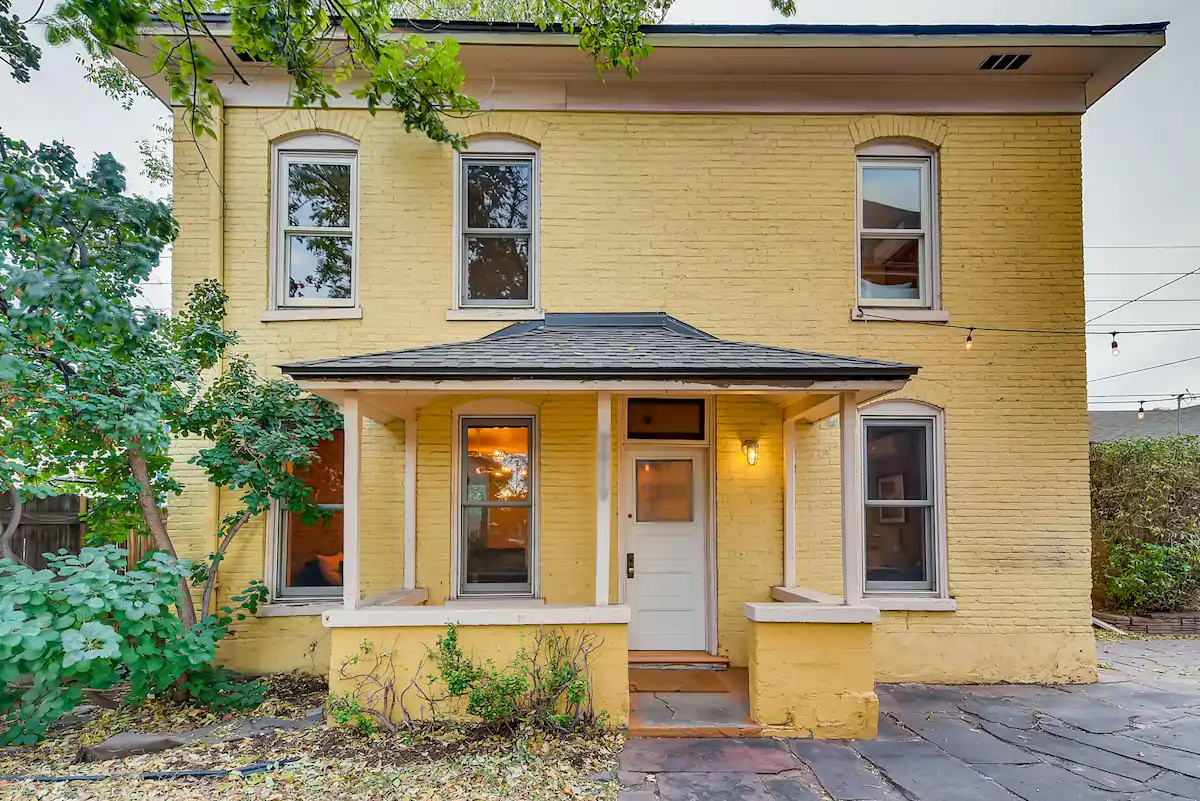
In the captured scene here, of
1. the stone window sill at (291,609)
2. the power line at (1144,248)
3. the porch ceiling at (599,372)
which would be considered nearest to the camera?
the porch ceiling at (599,372)

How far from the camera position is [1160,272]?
16.5 meters

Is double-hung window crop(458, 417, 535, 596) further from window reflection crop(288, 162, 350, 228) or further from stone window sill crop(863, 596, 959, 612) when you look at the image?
stone window sill crop(863, 596, 959, 612)

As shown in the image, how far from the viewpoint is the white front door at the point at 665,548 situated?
6469 millimetres

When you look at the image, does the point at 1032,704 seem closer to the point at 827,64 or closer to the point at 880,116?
the point at 880,116

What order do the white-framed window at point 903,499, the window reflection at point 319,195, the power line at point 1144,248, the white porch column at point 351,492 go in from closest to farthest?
1. the white porch column at point 351,492
2. the white-framed window at point 903,499
3. the window reflection at point 319,195
4. the power line at point 1144,248

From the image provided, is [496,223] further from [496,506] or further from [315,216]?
[496,506]

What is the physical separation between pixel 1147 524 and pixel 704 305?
23.3ft

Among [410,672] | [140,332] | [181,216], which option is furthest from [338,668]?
[181,216]

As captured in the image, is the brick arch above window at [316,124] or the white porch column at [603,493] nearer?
the white porch column at [603,493]

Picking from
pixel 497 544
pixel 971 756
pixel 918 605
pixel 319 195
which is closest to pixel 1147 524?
pixel 918 605

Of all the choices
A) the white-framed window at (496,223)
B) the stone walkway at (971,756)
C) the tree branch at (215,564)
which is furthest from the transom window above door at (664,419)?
the tree branch at (215,564)

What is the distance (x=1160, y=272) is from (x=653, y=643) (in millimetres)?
18234

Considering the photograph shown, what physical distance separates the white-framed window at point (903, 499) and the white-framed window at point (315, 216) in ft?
19.3

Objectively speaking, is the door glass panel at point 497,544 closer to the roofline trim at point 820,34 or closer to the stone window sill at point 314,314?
the stone window sill at point 314,314
